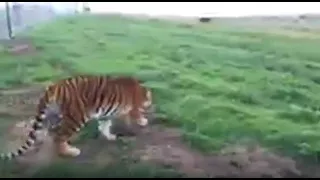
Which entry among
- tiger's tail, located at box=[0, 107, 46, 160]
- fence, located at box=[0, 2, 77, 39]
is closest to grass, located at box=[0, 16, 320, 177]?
fence, located at box=[0, 2, 77, 39]

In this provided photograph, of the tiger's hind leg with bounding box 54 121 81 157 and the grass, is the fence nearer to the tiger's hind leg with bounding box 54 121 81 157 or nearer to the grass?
the grass

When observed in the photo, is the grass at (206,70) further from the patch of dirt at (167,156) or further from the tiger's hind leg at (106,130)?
the tiger's hind leg at (106,130)

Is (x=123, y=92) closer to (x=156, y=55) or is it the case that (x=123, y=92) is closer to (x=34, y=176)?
(x=156, y=55)

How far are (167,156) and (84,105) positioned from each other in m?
0.35

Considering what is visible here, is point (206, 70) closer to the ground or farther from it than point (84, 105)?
farther from it

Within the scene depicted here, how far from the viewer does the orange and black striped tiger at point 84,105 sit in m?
1.96

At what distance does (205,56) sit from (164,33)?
177mm

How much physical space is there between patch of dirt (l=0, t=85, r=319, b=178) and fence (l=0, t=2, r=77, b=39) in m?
0.27

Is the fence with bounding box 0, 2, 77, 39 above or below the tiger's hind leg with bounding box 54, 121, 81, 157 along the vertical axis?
above

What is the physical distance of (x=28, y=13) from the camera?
82.5 inches

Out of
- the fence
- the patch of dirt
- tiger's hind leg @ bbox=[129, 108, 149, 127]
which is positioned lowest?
the patch of dirt

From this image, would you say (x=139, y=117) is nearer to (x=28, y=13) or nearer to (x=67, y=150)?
(x=67, y=150)

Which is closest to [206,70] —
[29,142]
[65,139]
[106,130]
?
[106,130]

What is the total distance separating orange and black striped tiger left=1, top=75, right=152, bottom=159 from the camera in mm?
1956
